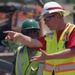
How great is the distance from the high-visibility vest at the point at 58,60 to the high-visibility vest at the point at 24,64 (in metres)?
0.50

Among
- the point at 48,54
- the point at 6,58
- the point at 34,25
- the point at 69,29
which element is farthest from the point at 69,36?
the point at 6,58

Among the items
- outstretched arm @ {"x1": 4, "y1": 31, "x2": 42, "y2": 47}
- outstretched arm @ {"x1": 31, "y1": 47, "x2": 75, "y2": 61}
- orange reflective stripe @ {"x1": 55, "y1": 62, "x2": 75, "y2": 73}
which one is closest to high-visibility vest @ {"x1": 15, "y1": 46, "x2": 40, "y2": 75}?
outstretched arm @ {"x1": 4, "y1": 31, "x2": 42, "y2": 47}

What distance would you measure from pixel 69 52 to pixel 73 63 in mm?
196

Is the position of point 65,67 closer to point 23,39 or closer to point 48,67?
point 48,67

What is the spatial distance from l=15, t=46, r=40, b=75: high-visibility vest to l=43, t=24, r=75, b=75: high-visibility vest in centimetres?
50

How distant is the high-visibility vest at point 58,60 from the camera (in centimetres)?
336

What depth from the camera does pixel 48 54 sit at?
126 inches

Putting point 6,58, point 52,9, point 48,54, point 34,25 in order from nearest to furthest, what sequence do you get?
point 48,54 → point 52,9 → point 34,25 → point 6,58

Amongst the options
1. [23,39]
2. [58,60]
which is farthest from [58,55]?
[23,39]

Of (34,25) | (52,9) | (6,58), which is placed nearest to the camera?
(52,9)

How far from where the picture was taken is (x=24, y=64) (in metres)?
4.06

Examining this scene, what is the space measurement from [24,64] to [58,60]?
2.48 ft

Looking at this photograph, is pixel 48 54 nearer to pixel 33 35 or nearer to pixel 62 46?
pixel 62 46

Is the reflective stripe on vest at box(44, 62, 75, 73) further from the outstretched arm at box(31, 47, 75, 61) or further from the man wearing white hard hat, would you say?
the outstretched arm at box(31, 47, 75, 61)
